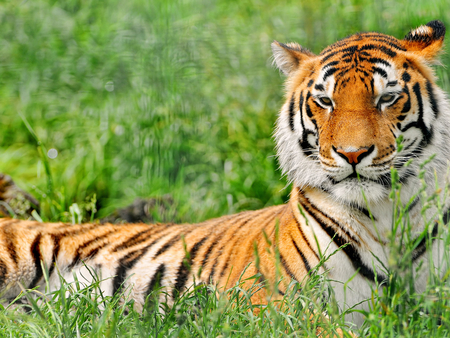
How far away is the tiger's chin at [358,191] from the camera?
2443 mm

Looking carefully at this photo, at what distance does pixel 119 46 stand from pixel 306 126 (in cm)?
351

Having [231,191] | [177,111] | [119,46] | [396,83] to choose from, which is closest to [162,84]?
[177,111]

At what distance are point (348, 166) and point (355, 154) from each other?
7cm

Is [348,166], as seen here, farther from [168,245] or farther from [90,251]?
[90,251]

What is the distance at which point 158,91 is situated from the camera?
4.39 metres

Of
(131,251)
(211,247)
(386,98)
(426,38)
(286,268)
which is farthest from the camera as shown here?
(131,251)

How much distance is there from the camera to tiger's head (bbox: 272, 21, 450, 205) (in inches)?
96.0

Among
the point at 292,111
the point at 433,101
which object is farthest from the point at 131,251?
the point at 433,101

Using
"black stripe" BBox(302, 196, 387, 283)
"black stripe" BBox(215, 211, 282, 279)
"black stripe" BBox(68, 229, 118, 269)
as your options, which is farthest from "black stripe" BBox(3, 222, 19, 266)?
"black stripe" BBox(302, 196, 387, 283)

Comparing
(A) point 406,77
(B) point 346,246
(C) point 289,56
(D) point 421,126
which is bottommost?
(B) point 346,246

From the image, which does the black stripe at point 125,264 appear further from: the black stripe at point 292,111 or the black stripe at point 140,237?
the black stripe at point 292,111

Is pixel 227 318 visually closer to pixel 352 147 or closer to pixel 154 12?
pixel 352 147

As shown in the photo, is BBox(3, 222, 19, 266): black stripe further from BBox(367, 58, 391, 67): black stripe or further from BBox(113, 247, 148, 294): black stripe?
BBox(367, 58, 391, 67): black stripe

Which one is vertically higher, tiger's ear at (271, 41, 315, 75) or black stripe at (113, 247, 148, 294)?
tiger's ear at (271, 41, 315, 75)
